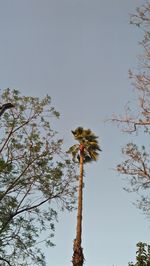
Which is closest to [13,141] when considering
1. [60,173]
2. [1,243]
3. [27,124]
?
[27,124]

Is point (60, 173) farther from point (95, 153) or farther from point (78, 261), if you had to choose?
point (95, 153)

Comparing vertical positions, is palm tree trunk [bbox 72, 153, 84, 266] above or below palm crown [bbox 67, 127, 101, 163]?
below

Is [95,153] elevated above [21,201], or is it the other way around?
[95,153]

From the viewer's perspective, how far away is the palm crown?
1017 inches

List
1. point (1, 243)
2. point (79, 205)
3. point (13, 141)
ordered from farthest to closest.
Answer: point (79, 205), point (13, 141), point (1, 243)

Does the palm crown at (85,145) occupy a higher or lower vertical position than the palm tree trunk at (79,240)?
higher

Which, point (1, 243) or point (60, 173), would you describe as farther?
point (60, 173)

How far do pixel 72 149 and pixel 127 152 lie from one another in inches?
525

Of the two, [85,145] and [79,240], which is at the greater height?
[85,145]

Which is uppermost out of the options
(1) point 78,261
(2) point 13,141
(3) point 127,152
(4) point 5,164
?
(2) point 13,141

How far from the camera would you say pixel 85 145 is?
2591 centimetres

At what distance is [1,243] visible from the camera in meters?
17.0

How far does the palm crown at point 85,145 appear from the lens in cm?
2583

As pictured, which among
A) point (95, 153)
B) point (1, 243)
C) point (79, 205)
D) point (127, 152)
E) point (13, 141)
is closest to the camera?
point (127, 152)
